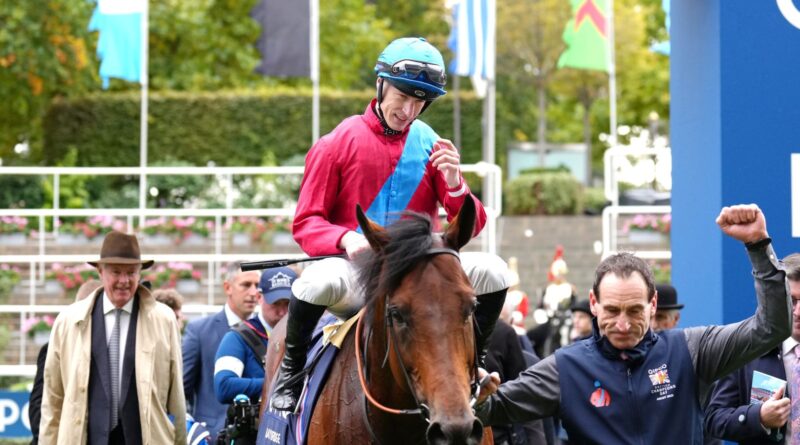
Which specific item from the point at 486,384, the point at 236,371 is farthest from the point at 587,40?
the point at 486,384

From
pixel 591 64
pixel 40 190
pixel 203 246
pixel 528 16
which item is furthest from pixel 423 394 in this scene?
pixel 528 16

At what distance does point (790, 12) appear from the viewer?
22.3 ft

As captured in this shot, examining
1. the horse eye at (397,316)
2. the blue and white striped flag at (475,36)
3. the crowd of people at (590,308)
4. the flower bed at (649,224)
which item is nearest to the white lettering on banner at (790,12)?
the crowd of people at (590,308)

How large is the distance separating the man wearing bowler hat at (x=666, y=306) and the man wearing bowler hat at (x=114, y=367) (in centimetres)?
298

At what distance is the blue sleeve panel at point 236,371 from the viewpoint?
7762 millimetres

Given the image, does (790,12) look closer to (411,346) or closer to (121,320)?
(411,346)

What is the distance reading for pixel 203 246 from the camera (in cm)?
1672

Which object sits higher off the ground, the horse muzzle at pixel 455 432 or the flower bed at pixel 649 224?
the flower bed at pixel 649 224

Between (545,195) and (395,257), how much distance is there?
2590cm

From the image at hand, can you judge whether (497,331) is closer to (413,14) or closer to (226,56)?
(226,56)

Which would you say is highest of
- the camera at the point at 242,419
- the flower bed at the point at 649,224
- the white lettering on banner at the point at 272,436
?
the flower bed at the point at 649,224

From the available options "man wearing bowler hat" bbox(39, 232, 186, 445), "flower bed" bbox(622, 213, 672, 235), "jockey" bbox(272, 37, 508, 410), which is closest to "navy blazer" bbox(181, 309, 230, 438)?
"man wearing bowler hat" bbox(39, 232, 186, 445)

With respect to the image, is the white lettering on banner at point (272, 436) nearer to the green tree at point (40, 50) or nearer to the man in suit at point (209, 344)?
the man in suit at point (209, 344)

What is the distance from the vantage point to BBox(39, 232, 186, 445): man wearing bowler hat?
7402 mm
